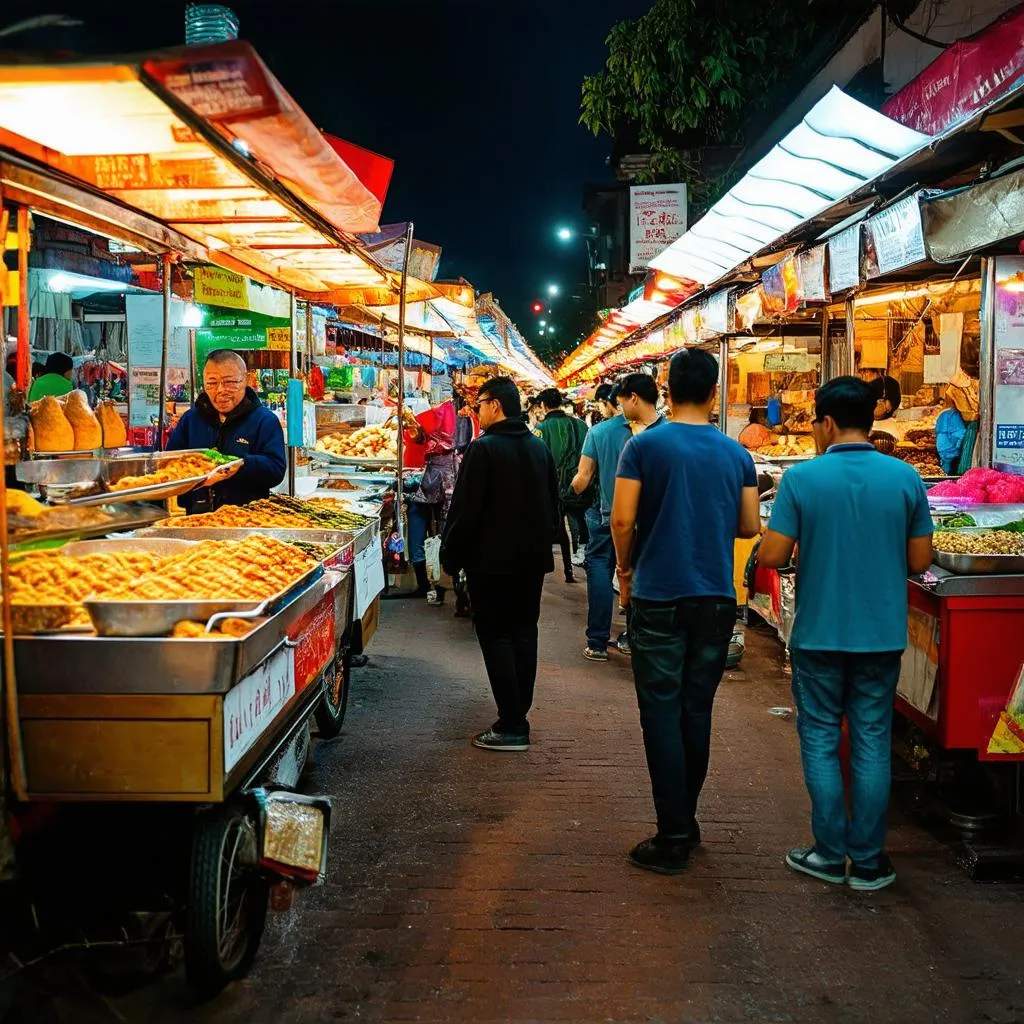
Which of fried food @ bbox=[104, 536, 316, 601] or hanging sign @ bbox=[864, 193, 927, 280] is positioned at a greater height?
hanging sign @ bbox=[864, 193, 927, 280]

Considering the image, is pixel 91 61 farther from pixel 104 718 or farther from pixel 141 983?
pixel 141 983

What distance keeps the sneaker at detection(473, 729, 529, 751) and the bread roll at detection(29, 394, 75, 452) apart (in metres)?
2.98

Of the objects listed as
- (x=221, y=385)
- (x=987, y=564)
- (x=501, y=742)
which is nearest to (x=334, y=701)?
(x=501, y=742)

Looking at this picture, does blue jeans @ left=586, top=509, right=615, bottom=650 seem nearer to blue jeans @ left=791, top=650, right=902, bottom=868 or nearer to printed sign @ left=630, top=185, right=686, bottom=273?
blue jeans @ left=791, top=650, right=902, bottom=868

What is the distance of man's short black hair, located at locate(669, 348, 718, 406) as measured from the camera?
4.36 m

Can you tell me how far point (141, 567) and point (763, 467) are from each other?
7830 mm

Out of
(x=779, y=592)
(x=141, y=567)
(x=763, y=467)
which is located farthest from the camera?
(x=763, y=467)

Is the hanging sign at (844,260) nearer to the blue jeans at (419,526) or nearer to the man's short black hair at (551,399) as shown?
the man's short black hair at (551,399)

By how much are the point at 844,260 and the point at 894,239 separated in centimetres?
96

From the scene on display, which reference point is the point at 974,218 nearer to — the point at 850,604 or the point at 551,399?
the point at 850,604

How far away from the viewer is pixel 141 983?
3344 mm

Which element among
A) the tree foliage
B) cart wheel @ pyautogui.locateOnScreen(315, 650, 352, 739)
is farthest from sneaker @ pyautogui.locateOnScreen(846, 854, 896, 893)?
the tree foliage

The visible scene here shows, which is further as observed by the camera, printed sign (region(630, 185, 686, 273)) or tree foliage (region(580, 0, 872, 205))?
printed sign (region(630, 185, 686, 273))

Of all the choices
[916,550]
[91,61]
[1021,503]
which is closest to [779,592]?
[1021,503]
